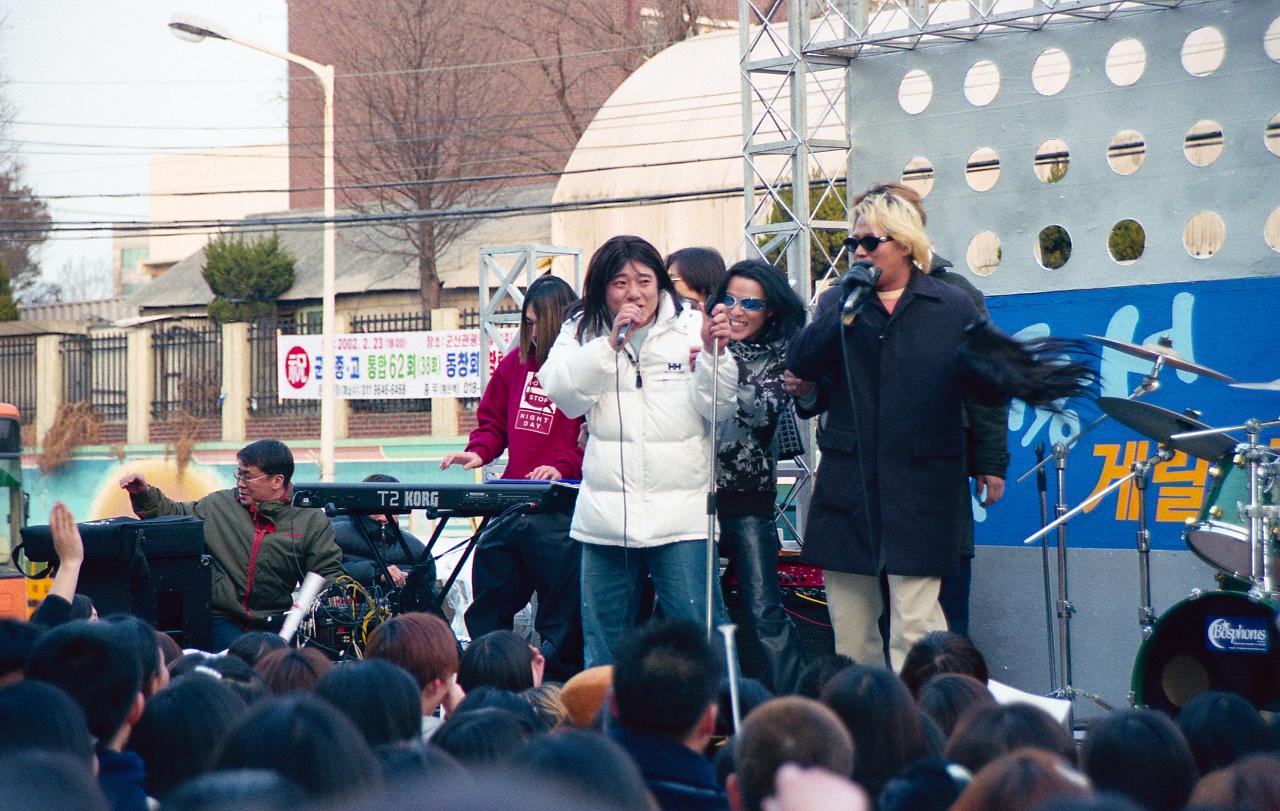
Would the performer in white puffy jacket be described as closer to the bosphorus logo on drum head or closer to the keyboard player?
the keyboard player

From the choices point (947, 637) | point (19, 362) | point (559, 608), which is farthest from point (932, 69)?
point (19, 362)

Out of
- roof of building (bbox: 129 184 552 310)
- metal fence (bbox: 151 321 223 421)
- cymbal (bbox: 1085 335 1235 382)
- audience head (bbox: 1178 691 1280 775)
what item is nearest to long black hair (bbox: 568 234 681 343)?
cymbal (bbox: 1085 335 1235 382)

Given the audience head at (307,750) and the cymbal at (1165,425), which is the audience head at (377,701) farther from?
the cymbal at (1165,425)

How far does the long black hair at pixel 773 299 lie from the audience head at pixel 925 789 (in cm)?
311

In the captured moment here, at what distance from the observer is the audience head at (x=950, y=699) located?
11.3 feet

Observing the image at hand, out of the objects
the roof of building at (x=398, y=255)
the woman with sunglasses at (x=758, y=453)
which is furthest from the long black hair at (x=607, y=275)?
the roof of building at (x=398, y=255)

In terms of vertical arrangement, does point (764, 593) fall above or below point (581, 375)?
below

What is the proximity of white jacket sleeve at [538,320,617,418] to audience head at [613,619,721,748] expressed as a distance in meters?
2.16

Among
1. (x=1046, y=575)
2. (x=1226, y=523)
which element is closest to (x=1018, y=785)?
(x=1226, y=523)

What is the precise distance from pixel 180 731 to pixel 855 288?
2472 mm

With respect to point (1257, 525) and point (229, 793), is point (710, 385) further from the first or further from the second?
point (229, 793)

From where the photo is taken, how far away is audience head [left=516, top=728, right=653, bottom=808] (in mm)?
1820

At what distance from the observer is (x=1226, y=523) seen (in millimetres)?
5285

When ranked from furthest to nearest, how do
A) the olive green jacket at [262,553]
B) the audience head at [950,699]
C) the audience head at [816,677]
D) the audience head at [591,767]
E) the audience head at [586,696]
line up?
the olive green jacket at [262,553] < the audience head at [816,677] < the audience head at [586,696] < the audience head at [950,699] < the audience head at [591,767]
